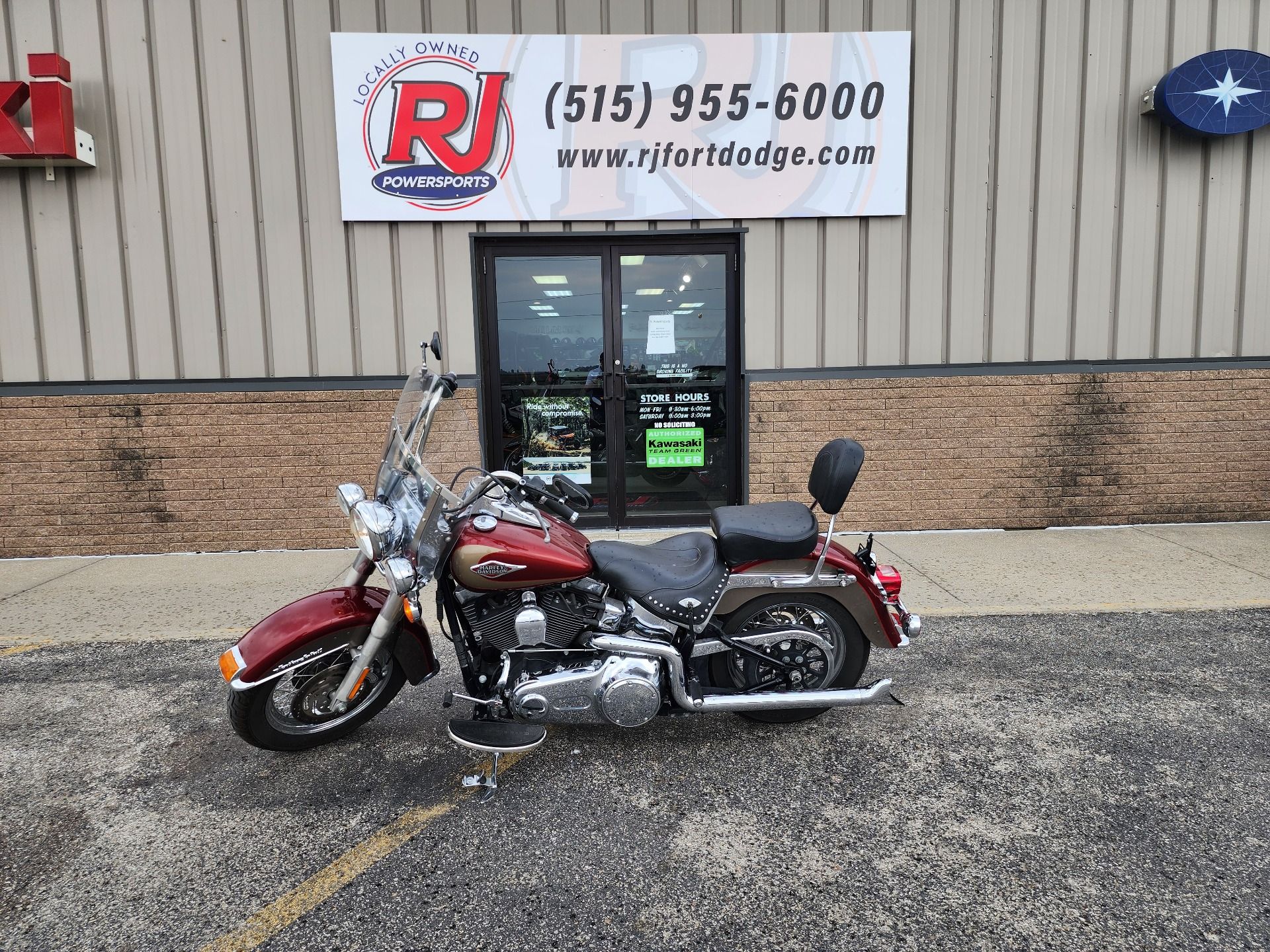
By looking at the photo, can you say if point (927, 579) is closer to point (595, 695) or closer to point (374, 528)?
point (595, 695)

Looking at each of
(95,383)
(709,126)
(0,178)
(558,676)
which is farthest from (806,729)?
(0,178)

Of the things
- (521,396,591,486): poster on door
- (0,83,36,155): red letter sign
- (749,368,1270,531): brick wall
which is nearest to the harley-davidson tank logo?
(521,396,591,486): poster on door

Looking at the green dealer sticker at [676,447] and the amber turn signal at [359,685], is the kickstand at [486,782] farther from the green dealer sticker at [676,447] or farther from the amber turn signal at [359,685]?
the green dealer sticker at [676,447]

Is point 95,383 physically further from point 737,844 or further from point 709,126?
point 737,844

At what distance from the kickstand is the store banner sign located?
4.84 meters

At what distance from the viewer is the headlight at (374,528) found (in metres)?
2.68

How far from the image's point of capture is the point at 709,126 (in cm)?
635

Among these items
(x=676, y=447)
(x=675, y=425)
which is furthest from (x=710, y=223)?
(x=676, y=447)

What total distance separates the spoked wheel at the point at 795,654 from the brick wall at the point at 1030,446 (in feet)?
11.9

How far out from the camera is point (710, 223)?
256 inches

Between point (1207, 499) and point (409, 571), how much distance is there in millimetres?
7260

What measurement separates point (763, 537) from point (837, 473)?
1.27ft

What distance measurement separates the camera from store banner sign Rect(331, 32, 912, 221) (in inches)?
245

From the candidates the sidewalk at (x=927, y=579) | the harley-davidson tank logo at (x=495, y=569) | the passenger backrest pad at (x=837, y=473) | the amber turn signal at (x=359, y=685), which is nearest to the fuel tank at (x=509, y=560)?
the harley-davidson tank logo at (x=495, y=569)
